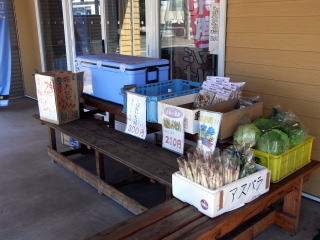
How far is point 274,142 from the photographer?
2135 millimetres

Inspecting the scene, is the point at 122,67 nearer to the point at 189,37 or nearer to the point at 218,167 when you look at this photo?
the point at 189,37

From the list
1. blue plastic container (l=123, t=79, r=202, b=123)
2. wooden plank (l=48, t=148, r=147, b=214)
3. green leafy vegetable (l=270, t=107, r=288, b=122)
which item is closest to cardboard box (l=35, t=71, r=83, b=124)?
wooden plank (l=48, t=148, r=147, b=214)

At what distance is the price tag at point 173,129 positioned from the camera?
2.43 metres

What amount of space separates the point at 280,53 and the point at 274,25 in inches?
9.3

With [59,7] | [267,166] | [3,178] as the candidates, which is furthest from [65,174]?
[59,7]

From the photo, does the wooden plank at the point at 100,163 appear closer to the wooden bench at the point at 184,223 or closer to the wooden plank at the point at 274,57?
the wooden bench at the point at 184,223

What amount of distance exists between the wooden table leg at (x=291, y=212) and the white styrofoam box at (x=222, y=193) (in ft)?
1.66

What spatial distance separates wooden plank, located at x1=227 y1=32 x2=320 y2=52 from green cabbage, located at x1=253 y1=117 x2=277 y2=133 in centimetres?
74

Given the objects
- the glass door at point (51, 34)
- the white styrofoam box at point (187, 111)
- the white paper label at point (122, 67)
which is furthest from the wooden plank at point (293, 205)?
the glass door at point (51, 34)

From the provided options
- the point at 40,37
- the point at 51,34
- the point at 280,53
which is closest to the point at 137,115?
the point at 280,53

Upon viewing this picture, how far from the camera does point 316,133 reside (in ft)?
9.29

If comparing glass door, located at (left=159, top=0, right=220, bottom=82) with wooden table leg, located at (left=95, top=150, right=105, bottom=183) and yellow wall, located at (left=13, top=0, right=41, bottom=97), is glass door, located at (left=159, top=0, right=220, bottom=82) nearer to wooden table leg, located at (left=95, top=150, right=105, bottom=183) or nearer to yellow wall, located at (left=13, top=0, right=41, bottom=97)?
wooden table leg, located at (left=95, top=150, right=105, bottom=183)

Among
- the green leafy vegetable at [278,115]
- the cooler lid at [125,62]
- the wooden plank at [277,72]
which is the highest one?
the cooler lid at [125,62]

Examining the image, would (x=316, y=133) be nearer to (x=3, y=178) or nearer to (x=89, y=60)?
(x=89, y=60)
